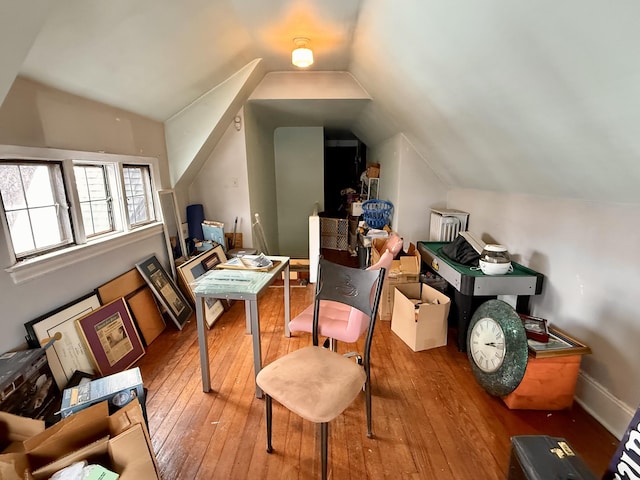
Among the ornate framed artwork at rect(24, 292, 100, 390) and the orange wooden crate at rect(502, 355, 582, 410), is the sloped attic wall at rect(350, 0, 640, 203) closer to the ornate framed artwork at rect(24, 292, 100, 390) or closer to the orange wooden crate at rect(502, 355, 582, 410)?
the orange wooden crate at rect(502, 355, 582, 410)

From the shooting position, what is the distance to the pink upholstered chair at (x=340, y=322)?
5.48 ft

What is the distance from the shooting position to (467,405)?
1.77 m

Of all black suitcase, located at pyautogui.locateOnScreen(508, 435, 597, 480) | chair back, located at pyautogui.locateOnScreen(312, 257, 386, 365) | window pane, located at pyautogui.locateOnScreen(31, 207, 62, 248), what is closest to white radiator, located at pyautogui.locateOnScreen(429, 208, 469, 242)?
chair back, located at pyautogui.locateOnScreen(312, 257, 386, 365)

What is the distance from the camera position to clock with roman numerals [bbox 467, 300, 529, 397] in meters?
1.62

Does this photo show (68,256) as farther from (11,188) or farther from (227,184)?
(227,184)

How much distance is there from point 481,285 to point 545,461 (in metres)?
1.29

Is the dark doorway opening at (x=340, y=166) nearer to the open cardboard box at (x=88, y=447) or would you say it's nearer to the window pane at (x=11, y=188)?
the window pane at (x=11, y=188)

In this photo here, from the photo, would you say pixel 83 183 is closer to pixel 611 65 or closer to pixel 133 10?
pixel 133 10

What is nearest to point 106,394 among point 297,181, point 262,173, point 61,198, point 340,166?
point 61,198

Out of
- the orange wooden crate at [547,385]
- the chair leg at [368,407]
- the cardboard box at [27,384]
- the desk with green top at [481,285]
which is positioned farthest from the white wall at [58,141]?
the orange wooden crate at [547,385]

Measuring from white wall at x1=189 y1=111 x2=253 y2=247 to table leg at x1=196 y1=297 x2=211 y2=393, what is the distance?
190 cm

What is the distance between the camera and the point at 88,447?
1.09m

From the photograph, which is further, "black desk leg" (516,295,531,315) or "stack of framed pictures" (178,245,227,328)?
"stack of framed pictures" (178,245,227,328)

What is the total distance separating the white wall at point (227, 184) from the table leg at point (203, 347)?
1896 mm
